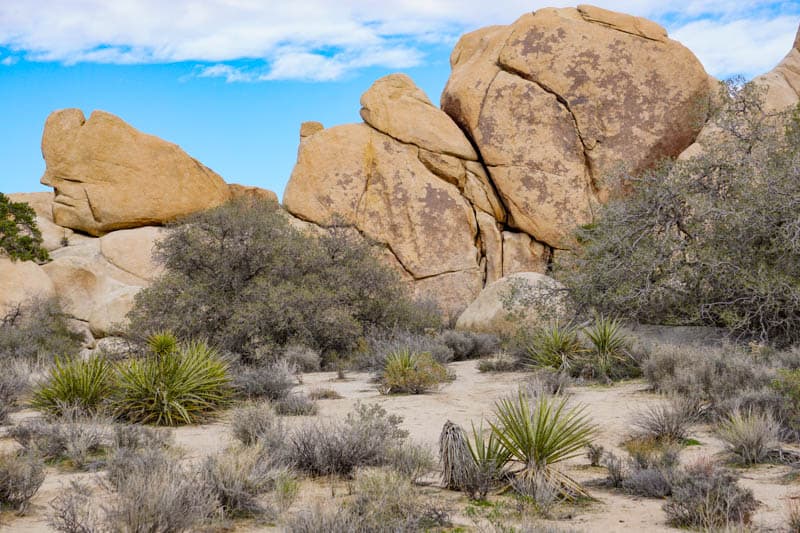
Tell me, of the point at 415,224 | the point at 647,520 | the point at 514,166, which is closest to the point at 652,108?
the point at 514,166

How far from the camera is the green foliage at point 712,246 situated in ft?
44.8

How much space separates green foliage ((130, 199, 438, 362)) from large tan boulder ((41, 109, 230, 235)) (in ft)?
24.1

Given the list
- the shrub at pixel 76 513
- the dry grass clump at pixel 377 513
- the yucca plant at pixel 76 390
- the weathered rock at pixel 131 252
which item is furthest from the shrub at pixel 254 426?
the weathered rock at pixel 131 252

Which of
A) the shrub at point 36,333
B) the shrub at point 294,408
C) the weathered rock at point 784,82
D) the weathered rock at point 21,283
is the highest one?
the weathered rock at point 784,82

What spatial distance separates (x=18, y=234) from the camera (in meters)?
22.9


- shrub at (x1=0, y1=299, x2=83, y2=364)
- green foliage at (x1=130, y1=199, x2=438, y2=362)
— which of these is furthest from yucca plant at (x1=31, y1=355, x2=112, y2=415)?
shrub at (x1=0, y1=299, x2=83, y2=364)

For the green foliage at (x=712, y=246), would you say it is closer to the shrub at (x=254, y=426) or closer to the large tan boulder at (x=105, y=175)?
the shrub at (x=254, y=426)

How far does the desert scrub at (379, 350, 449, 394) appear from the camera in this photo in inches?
453

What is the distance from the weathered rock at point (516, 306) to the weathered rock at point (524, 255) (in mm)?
4729

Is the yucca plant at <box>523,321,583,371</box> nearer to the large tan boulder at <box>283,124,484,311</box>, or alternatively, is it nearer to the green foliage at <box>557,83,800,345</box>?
the green foliage at <box>557,83,800,345</box>

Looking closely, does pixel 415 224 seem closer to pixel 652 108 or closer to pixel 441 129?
pixel 441 129

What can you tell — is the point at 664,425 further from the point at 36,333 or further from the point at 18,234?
the point at 18,234

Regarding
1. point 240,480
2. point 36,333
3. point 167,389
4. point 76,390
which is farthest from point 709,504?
point 36,333

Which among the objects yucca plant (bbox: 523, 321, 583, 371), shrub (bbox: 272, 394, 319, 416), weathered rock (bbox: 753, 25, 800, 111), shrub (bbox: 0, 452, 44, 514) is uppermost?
weathered rock (bbox: 753, 25, 800, 111)
